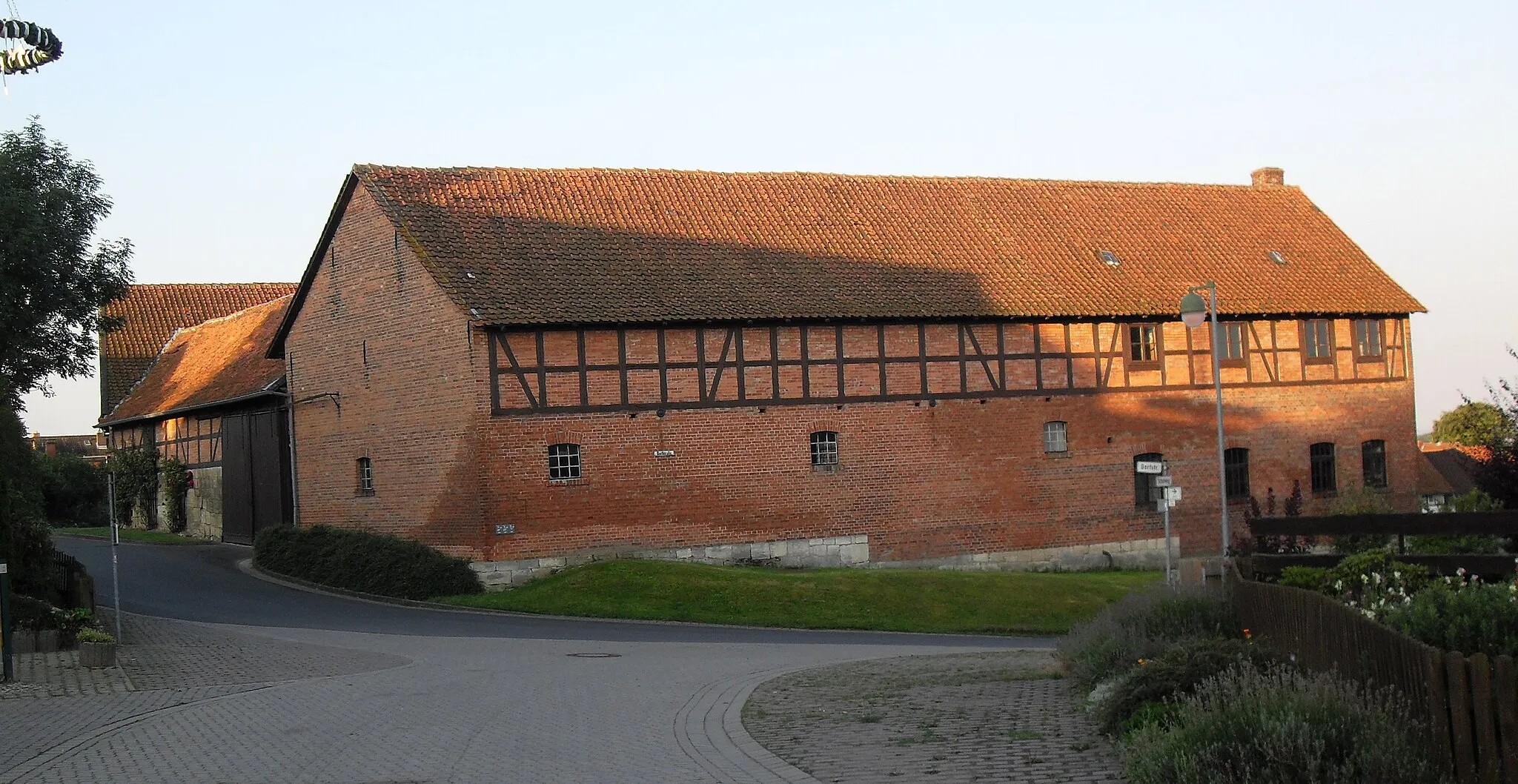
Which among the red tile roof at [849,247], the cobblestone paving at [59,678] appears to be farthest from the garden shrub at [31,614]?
the red tile roof at [849,247]

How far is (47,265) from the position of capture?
31.6m

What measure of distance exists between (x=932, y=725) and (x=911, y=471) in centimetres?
1992

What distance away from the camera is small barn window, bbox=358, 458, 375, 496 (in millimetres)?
32375

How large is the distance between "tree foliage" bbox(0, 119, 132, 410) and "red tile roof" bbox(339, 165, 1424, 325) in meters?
7.34

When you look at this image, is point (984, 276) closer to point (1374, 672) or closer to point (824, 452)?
point (824, 452)

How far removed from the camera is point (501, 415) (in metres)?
28.2

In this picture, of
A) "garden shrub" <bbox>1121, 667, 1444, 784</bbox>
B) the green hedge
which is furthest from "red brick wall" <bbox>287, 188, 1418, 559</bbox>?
"garden shrub" <bbox>1121, 667, 1444, 784</bbox>

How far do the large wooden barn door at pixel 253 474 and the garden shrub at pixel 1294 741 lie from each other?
2946cm

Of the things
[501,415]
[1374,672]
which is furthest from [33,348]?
[1374,672]

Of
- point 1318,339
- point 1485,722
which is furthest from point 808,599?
point 1485,722

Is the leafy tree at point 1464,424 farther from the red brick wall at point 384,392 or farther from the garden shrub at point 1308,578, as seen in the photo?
the garden shrub at point 1308,578

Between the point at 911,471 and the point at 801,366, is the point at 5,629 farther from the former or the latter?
the point at 911,471

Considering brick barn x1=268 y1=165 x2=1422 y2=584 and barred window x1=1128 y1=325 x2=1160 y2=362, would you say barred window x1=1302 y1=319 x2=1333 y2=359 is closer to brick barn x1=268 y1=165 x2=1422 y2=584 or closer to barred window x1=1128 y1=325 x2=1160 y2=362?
brick barn x1=268 y1=165 x2=1422 y2=584

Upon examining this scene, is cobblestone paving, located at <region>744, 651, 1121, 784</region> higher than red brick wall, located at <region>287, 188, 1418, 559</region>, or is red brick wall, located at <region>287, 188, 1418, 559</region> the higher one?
red brick wall, located at <region>287, 188, 1418, 559</region>
